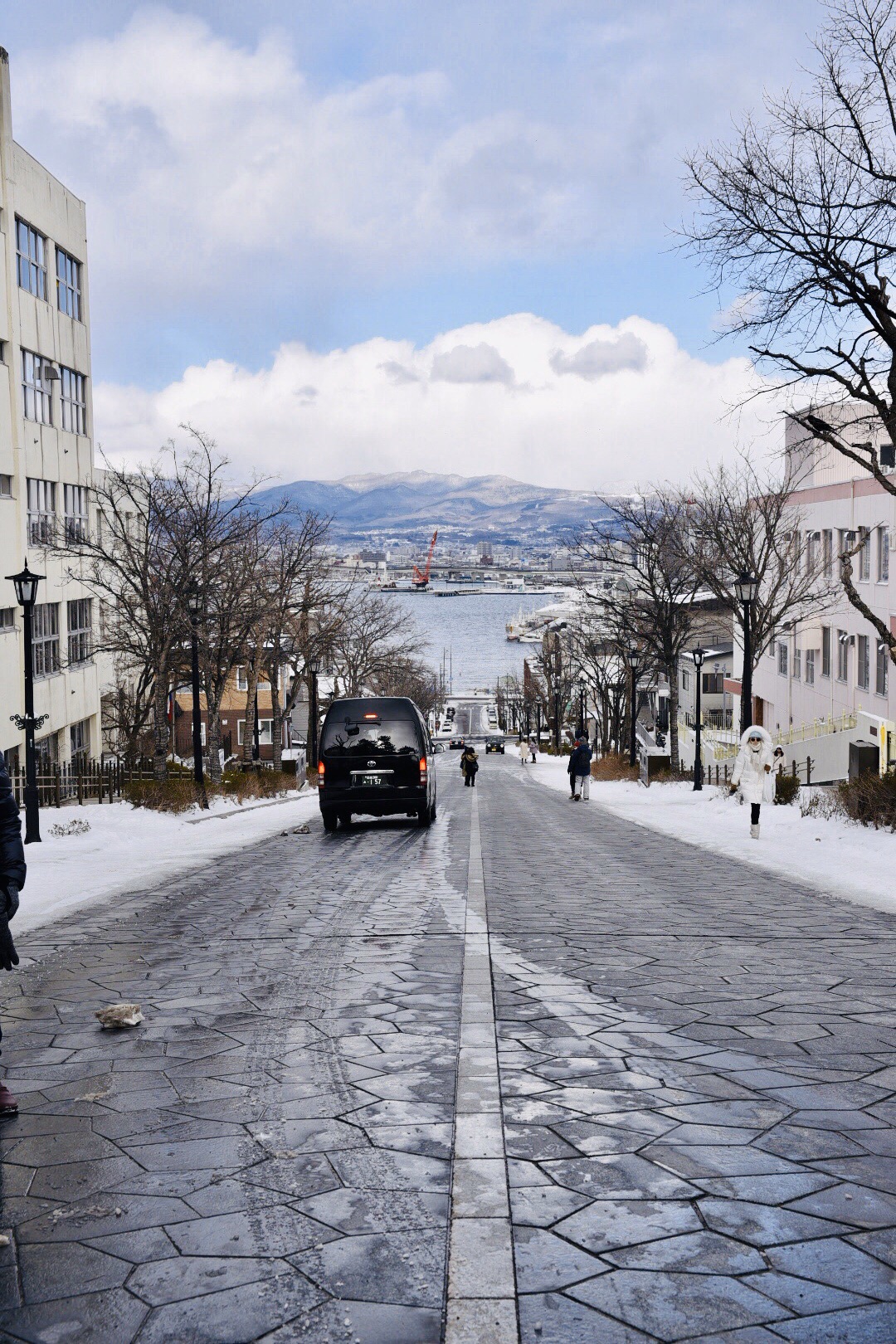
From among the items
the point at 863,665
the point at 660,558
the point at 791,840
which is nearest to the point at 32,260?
the point at 660,558

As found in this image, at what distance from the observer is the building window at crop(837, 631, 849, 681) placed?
145 ft

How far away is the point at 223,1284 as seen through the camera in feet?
11.8

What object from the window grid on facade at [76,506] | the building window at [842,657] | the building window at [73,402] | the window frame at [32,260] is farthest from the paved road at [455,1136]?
the building window at [842,657]

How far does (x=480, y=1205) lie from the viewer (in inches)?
163

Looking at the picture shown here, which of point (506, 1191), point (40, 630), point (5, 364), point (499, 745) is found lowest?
point (499, 745)

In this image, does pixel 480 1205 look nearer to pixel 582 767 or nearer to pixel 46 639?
pixel 582 767

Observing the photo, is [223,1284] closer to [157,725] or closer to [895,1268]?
[895,1268]

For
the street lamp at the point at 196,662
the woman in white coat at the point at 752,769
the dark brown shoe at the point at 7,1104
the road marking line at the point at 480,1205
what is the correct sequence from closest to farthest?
1. the road marking line at the point at 480,1205
2. the dark brown shoe at the point at 7,1104
3. the woman in white coat at the point at 752,769
4. the street lamp at the point at 196,662

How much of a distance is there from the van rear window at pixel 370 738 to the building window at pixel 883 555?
25.4 meters

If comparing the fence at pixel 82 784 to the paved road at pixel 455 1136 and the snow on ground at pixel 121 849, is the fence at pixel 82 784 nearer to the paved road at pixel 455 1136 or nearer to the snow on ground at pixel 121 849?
the snow on ground at pixel 121 849

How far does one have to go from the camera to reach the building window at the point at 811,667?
48.2 meters

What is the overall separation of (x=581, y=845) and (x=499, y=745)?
104 metres

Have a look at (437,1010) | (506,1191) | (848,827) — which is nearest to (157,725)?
(848,827)

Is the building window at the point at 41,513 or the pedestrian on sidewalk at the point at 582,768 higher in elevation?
the building window at the point at 41,513
